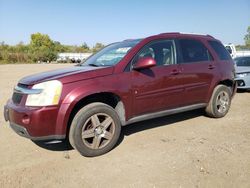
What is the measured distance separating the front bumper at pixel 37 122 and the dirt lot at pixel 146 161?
0.42m

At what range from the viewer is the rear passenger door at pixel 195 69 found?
4.96 metres

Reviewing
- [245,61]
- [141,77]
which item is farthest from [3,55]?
[141,77]

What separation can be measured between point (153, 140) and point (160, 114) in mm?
492

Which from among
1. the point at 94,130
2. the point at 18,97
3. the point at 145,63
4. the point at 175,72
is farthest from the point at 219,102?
the point at 18,97

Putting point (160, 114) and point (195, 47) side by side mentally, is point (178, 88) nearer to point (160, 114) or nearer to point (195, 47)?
point (160, 114)

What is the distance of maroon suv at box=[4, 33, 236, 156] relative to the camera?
11.8 feet

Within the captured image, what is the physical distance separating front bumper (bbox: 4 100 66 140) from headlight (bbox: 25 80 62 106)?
8cm

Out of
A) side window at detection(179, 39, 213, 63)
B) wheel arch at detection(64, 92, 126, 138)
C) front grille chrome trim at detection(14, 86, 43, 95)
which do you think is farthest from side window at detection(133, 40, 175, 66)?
front grille chrome trim at detection(14, 86, 43, 95)

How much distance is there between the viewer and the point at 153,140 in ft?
14.8

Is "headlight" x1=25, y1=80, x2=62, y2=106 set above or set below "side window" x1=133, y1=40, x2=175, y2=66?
below

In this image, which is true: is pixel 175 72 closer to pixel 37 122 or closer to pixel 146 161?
pixel 146 161

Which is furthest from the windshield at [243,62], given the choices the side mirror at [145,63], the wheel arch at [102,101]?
the wheel arch at [102,101]

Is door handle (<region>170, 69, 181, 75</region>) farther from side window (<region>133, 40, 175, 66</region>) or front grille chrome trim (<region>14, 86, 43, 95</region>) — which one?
front grille chrome trim (<region>14, 86, 43, 95</region>)

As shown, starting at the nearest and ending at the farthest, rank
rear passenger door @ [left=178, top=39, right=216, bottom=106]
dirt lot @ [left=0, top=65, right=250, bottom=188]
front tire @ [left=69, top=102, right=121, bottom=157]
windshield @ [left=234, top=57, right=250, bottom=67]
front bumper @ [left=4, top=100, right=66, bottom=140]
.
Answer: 1. dirt lot @ [left=0, top=65, right=250, bottom=188]
2. front bumper @ [left=4, top=100, right=66, bottom=140]
3. front tire @ [left=69, top=102, right=121, bottom=157]
4. rear passenger door @ [left=178, top=39, right=216, bottom=106]
5. windshield @ [left=234, top=57, right=250, bottom=67]
